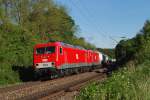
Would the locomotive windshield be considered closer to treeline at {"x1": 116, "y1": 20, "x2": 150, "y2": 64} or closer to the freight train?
the freight train

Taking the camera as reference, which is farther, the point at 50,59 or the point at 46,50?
the point at 46,50

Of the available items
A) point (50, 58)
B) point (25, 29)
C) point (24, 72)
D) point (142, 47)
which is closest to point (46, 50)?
point (50, 58)

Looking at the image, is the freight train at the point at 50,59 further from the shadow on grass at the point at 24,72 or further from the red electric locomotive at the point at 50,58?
the shadow on grass at the point at 24,72

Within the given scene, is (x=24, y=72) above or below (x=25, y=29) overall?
below

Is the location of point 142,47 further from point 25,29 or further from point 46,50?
point 46,50

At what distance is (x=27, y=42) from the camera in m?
44.0

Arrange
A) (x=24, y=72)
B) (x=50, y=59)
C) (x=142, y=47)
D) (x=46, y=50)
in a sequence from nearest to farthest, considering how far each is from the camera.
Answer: (x=50, y=59), (x=46, y=50), (x=24, y=72), (x=142, y=47)

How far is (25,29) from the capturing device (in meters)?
45.5

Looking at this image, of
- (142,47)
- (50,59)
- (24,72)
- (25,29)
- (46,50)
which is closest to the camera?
(50,59)

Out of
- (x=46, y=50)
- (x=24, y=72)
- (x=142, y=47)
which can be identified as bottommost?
(x=24, y=72)

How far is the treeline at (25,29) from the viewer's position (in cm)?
3712

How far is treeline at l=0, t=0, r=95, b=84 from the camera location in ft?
122

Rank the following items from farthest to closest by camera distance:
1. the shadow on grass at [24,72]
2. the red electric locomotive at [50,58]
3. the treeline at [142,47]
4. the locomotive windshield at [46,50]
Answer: the treeline at [142,47] → the shadow on grass at [24,72] → the locomotive windshield at [46,50] → the red electric locomotive at [50,58]

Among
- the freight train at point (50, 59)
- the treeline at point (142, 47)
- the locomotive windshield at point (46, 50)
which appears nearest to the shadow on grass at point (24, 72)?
the freight train at point (50, 59)
